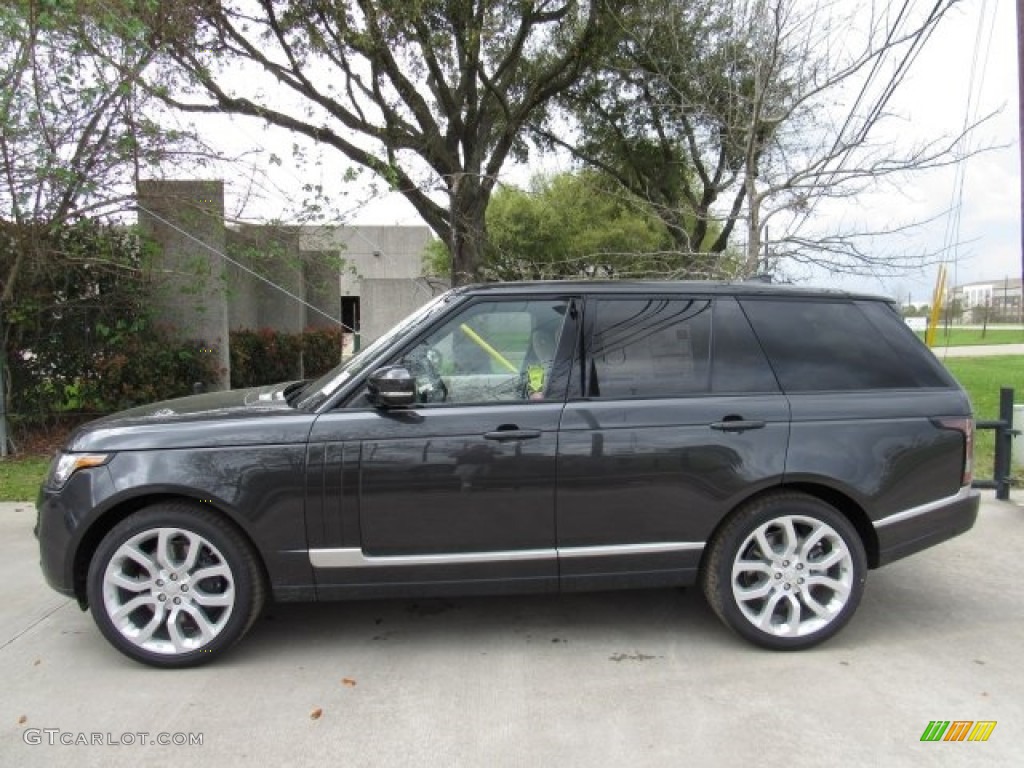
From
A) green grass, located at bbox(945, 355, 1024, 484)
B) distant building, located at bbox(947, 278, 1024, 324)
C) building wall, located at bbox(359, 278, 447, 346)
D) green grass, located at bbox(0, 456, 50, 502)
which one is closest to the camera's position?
green grass, located at bbox(0, 456, 50, 502)

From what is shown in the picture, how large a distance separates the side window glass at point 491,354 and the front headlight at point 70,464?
57.4 inches

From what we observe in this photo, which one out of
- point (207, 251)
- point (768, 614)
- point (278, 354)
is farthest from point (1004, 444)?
point (278, 354)

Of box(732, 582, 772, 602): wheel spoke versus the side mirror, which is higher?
the side mirror

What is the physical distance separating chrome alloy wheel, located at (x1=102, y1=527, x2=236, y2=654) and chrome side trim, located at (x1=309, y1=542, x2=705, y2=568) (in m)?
0.46

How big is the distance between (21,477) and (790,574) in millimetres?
6932

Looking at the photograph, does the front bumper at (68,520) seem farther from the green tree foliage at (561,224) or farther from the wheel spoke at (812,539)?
the green tree foliage at (561,224)

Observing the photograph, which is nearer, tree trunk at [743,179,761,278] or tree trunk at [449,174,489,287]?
tree trunk at [743,179,761,278]

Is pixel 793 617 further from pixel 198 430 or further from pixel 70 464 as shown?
pixel 70 464

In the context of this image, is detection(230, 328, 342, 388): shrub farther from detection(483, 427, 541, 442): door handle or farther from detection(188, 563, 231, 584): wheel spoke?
detection(483, 427, 541, 442): door handle

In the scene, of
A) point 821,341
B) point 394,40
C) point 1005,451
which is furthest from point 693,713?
point 394,40

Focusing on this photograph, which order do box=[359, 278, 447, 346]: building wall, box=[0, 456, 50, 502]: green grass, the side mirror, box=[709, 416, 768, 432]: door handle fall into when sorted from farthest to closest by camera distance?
box=[359, 278, 447, 346]: building wall → box=[0, 456, 50, 502]: green grass → box=[709, 416, 768, 432]: door handle → the side mirror

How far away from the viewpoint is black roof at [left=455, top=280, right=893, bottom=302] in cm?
377

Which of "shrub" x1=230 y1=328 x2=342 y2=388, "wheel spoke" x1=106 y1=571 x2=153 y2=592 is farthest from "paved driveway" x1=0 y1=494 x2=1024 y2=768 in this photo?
"shrub" x1=230 y1=328 x2=342 y2=388

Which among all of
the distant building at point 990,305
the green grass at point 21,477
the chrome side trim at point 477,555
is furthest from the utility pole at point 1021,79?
the distant building at point 990,305
